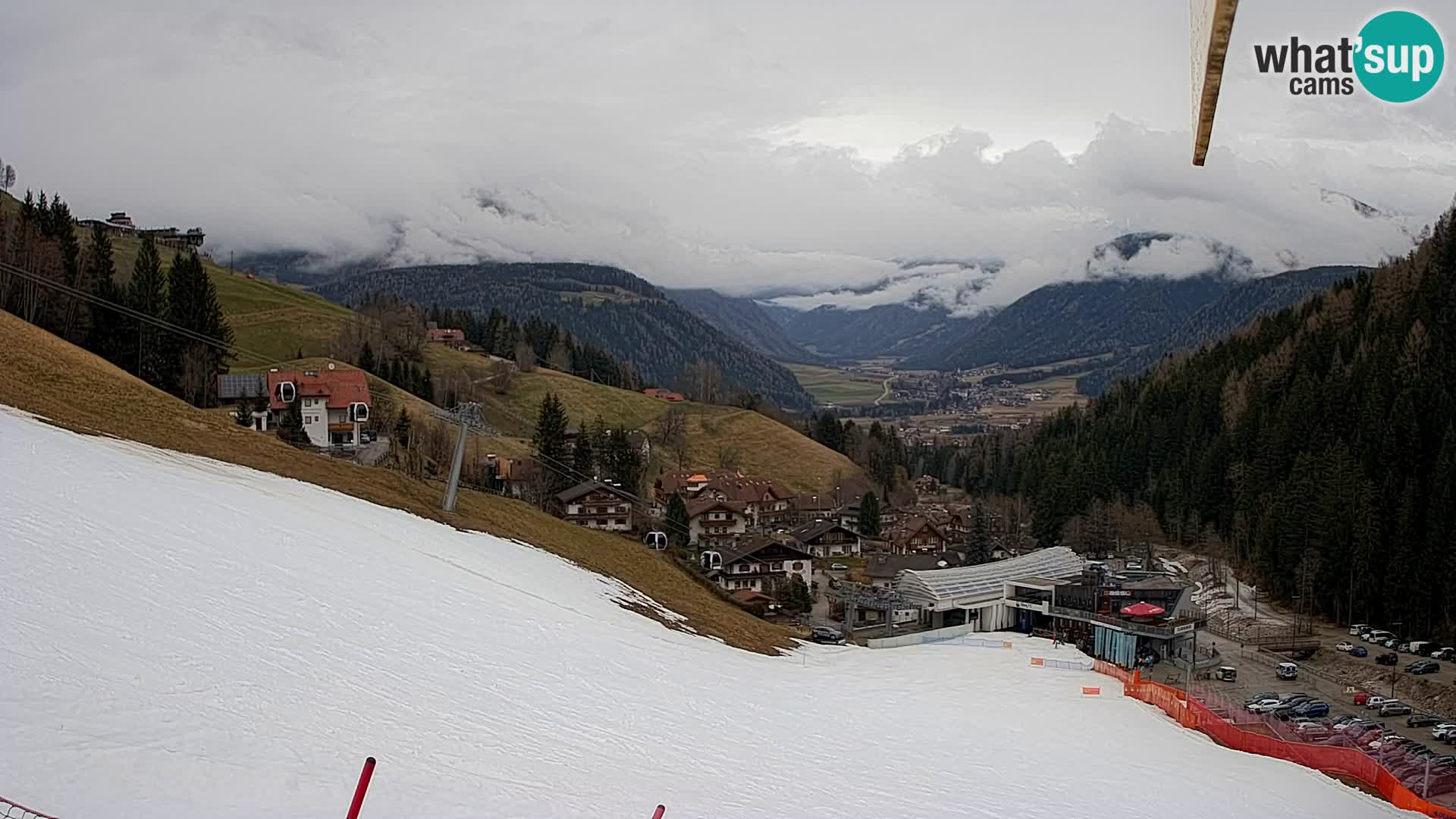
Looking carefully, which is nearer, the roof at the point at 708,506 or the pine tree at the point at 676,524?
the pine tree at the point at 676,524

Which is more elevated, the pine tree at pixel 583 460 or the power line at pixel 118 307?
the power line at pixel 118 307

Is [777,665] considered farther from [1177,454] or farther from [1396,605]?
[1177,454]

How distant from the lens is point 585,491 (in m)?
65.4

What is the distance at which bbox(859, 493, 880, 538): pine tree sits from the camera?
82.2 metres

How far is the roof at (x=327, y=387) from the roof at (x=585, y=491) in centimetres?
1338

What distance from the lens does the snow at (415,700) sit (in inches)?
396

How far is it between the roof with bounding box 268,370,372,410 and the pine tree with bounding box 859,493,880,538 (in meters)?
40.3

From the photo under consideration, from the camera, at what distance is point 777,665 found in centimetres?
2438

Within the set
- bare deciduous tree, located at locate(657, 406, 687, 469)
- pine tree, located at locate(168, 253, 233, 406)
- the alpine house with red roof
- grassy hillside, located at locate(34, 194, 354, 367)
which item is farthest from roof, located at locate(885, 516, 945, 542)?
grassy hillside, located at locate(34, 194, 354, 367)

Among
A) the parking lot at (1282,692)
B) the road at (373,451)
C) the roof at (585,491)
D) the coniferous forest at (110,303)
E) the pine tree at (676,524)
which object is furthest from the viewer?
the pine tree at (676,524)

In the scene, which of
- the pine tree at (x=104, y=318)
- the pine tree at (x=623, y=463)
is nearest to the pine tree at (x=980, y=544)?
the pine tree at (x=623, y=463)

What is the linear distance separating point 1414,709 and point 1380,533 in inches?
793

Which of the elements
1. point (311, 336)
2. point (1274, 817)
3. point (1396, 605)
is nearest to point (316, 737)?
point (1274, 817)

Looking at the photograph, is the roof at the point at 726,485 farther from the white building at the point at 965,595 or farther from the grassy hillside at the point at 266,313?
the grassy hillside at the point at 266,313
